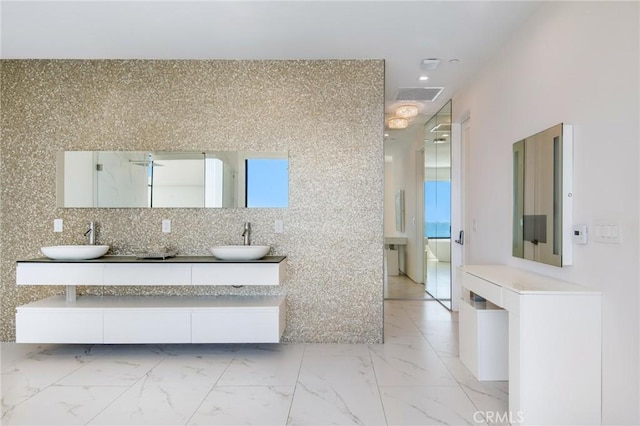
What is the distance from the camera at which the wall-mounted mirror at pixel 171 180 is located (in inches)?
133

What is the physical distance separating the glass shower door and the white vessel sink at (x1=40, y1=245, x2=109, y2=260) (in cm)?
379

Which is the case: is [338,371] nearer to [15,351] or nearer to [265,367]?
[265,367]

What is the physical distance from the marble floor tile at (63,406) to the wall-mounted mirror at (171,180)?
1.54m

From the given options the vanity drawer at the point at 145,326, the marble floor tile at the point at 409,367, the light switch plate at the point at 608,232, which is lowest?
the marble floor tile at the point at 409,367

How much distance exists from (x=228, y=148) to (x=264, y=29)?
107cm

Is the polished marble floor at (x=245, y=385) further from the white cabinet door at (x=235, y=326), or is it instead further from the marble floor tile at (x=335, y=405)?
the white cabinet door at (x=235, y=326)

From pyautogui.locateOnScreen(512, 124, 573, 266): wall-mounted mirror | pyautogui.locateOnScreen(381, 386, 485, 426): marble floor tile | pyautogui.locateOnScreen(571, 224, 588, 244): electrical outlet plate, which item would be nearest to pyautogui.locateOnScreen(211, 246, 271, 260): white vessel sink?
pyautogui.locateOnScreen(381, 386, 485, 426): marble floor tile

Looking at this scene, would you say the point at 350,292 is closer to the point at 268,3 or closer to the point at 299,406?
the point at 299,406

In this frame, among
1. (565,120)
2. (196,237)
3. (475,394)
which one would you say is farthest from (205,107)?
(475,394)

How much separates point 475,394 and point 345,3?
Answer: 8.92ft

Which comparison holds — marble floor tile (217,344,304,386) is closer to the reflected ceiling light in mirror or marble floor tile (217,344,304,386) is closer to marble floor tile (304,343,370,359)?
marble floor tile (304,343,370,359)

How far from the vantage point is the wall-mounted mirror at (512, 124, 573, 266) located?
2.17m

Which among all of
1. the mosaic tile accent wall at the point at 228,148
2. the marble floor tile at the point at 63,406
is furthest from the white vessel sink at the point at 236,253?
the marble floor tile at the point at 63,406

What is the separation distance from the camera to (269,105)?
340cm
